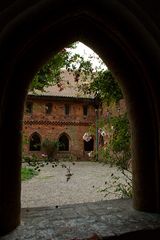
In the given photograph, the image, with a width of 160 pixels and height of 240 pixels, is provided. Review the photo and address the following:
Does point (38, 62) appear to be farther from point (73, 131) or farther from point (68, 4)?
point (73, 131)

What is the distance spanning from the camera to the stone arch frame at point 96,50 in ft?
6.25

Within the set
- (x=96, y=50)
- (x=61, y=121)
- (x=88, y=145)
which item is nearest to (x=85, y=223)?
(x=96, y=50)

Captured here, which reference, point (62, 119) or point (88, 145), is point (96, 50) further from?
point (88, 145)

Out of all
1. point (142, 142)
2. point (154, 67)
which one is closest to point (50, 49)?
point (154, 67)

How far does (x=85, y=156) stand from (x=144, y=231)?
2211 centimetres

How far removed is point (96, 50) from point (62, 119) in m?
22.2

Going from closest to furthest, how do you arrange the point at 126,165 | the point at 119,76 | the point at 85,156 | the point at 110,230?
1. the point at 110,230
2. the point at 119,76
3. the point at 126,165
4. the point at 85,156

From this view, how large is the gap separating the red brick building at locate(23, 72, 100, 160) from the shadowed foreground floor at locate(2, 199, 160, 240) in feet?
68.0

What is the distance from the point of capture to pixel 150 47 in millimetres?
2018

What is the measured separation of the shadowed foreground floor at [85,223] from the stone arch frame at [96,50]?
15 cm

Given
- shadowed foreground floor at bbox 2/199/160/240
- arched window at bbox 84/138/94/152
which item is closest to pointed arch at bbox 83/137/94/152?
arched window at bbox 84/138/94/152

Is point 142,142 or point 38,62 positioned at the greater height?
point 38,62

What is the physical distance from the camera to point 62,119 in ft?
80.5

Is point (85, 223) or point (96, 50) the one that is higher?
point (96, 50)
